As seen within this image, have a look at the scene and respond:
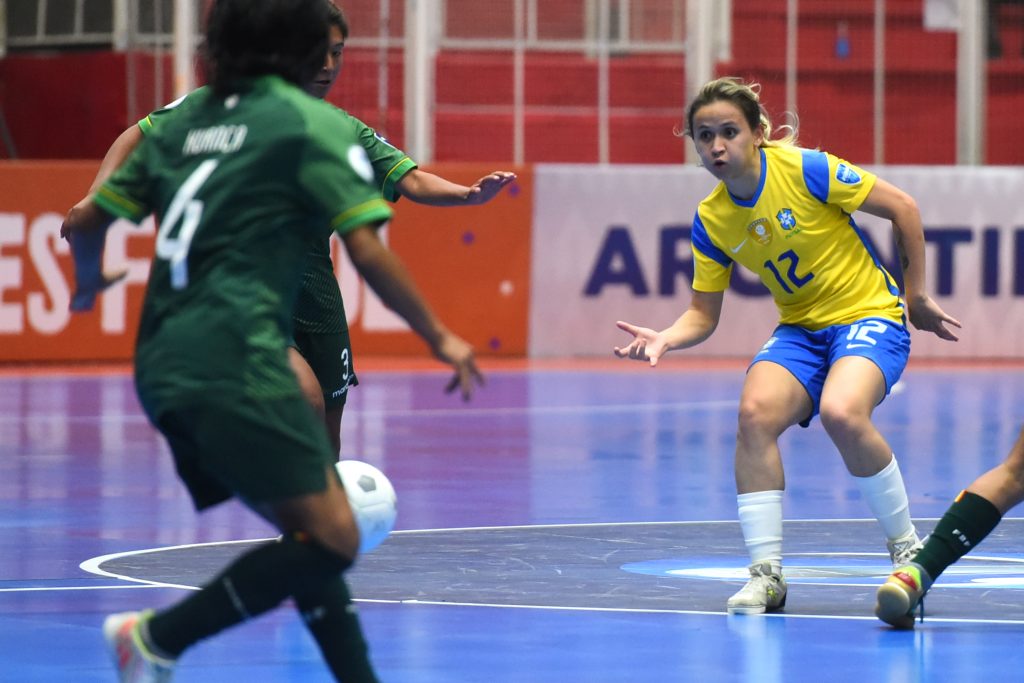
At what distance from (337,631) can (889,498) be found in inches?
115

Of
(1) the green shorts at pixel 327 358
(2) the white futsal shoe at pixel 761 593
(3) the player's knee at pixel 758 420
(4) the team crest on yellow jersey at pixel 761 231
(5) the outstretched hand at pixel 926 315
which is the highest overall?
(4) the team crest on yellow jersey at pixel 761 231

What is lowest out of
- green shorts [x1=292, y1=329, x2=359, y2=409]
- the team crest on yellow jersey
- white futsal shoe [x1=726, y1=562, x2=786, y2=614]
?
white futsal shoe [x1=726, y1=562, x2=786, y2=614]

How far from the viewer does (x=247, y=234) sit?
14.7 feet

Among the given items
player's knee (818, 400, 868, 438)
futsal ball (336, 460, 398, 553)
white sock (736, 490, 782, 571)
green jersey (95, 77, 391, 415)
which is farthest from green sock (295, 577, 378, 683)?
player's knee (818, 400, 868, 438)

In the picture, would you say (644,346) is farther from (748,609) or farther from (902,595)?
(902,595)

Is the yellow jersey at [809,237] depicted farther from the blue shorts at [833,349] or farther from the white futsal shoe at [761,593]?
the white futsal shoe at [761,593]

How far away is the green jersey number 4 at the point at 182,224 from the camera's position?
4512mm

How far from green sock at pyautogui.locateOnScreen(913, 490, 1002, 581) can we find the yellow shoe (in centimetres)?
8

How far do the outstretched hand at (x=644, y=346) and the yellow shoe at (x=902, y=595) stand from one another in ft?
3.54

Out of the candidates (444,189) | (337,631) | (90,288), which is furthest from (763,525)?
(90,288)

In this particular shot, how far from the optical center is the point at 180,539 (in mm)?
8531

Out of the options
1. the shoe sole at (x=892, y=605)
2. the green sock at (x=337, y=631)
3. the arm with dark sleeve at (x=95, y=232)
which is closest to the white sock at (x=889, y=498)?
the shoe sole at (x=892, y=605)

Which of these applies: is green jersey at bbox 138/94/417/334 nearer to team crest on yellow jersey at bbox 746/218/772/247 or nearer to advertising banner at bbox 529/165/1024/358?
team crest on yellow jersey at bbox 746/218/772/247

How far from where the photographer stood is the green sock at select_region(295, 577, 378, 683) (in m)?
4.62
